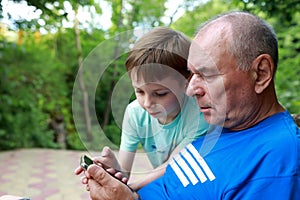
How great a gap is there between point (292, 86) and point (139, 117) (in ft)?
10.8

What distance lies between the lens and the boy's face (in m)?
1.03

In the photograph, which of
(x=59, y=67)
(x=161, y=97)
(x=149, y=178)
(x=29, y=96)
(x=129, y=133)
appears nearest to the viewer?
(x=161, y=97)

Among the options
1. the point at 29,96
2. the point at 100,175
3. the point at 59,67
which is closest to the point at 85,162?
the point at 100,175

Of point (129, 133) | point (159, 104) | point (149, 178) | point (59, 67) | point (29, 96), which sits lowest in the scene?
point (29, 96)

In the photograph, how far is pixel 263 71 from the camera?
112 centimetres

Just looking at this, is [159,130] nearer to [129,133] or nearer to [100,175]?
[129,133]

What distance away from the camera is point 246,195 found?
1007mm

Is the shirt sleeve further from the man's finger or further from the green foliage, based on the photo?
the green foliage

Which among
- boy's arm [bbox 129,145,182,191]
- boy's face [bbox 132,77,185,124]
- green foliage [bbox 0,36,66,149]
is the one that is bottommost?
green foliage [bbox 0,36,66,149]

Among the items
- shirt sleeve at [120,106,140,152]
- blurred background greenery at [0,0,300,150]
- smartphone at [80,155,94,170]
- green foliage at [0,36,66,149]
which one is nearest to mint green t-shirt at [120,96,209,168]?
shirt sleeve at [120,106,140,152]

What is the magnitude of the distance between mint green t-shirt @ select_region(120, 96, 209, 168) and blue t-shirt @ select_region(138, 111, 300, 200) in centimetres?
7

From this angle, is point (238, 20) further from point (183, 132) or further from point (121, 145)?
point (121, 145)

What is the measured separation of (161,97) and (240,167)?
31 centimetres

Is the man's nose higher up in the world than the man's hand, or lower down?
higher up
